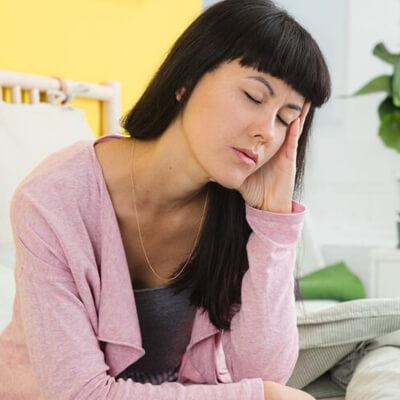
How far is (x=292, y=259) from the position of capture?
99 cm

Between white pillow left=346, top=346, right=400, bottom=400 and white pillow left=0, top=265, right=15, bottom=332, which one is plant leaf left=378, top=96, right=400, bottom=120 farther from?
white pillow left=0, top=265, right=15, bottom=332

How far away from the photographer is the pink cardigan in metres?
0.82

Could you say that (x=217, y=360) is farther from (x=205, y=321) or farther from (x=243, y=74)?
(x=243, y=74)

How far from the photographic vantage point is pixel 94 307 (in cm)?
88

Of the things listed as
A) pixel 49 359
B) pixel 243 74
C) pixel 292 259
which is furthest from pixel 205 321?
pixel 243 74

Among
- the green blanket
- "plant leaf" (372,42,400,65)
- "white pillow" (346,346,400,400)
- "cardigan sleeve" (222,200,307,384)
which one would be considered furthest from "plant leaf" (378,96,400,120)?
"cardigan sleeve" (222,200,307,384)

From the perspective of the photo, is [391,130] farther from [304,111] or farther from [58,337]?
[58,337]

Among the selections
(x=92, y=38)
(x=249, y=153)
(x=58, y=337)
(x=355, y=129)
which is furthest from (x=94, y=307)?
(x=355, y=129)

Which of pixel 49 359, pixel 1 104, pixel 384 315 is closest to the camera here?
pixel 49 359

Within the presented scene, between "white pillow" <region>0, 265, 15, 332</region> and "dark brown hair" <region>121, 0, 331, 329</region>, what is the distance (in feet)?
1.09

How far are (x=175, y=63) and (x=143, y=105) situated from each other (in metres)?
0.10

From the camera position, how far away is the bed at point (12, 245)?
117 cm

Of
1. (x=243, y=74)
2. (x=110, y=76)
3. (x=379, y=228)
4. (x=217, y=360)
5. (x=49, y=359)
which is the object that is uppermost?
(x=243, y=74)

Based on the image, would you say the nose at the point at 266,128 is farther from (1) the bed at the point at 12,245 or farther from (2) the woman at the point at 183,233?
(1) the bed at the point at 12,245
